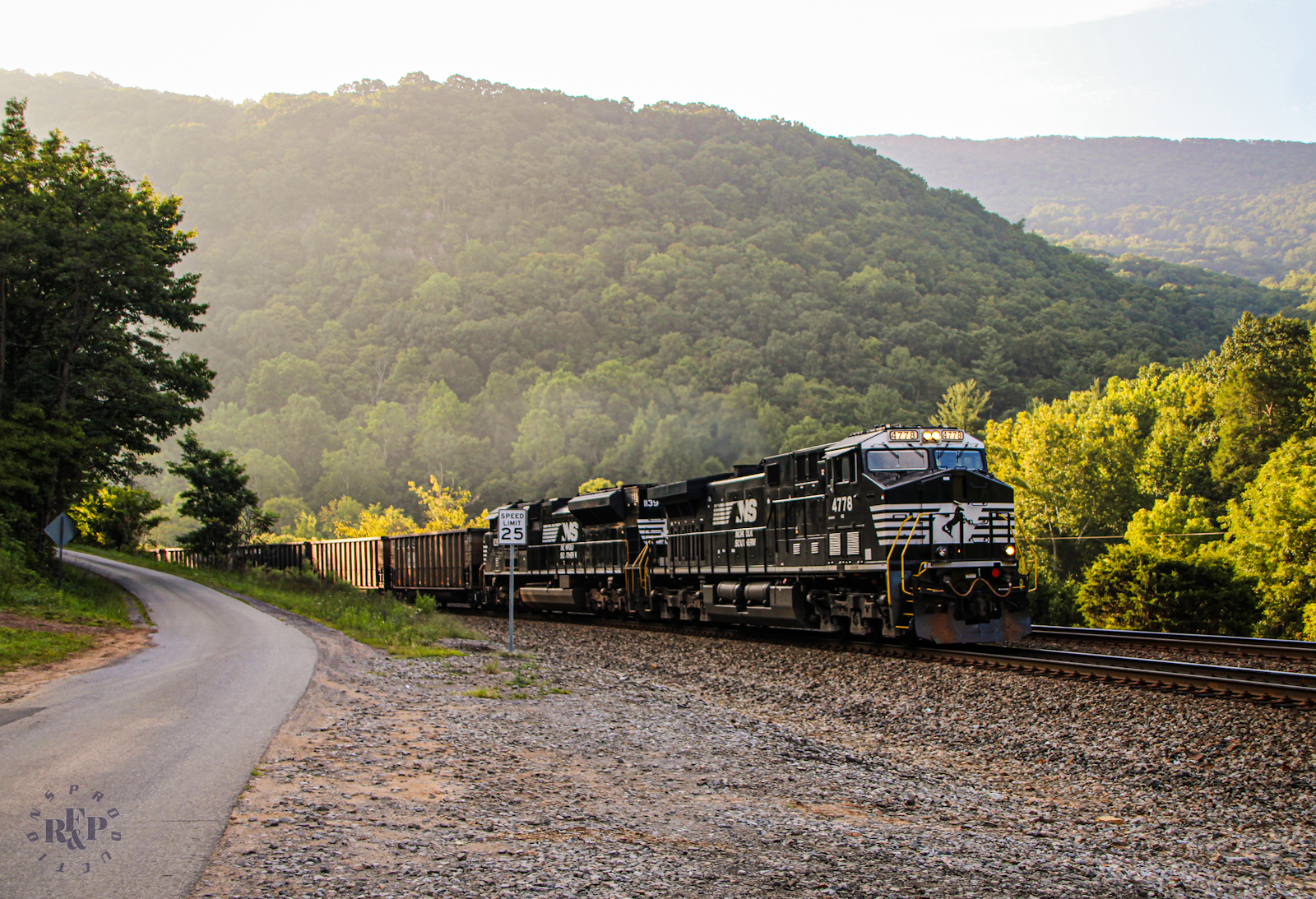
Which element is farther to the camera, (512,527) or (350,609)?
(350,609)

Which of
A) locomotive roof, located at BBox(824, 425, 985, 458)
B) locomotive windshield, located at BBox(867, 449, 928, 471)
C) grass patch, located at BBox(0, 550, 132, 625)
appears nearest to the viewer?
locomotive windshield, located at BBox(867, 449, 928, 471)

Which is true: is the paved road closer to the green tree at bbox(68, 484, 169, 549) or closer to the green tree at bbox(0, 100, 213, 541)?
the green tree at bbox(0, 100, 213, 541)

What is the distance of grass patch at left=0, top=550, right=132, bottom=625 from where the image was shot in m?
22.8

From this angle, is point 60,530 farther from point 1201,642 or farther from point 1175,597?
point 1175,597

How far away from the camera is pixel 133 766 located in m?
7.97

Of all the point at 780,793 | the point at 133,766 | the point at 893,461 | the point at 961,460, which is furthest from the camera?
the point at 961,460

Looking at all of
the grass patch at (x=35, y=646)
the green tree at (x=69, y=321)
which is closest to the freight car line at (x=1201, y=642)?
the grass patch at (x=35, y=646)

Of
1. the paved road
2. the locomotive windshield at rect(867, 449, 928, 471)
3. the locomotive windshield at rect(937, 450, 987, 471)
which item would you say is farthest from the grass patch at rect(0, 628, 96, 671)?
the locomotive windshield at rect(937, 450, 987, 471)

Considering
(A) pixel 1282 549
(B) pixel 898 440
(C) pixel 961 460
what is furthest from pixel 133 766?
(A) pixel 1282 549

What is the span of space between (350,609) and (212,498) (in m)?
38.3

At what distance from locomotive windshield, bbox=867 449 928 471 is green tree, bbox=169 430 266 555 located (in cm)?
5427

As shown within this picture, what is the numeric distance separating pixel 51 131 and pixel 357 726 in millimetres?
35075

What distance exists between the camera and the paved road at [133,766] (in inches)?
210

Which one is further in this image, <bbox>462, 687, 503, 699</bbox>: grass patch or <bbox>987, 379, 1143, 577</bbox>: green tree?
<bbox>987, 379, 1143, 577</bbox>: green tree
